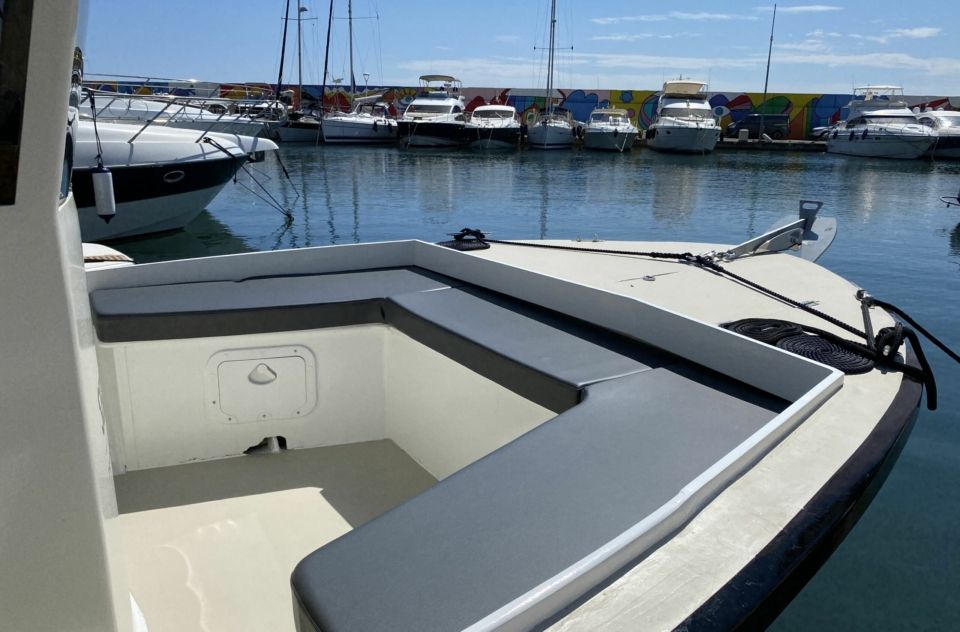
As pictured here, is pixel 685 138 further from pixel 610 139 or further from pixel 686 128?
pixel 610 139

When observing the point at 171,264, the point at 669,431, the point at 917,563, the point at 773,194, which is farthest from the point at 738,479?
the point at 773,194

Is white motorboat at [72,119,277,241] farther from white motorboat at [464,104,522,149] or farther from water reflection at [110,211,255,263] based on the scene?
white motorboat at [464,104,522,149]

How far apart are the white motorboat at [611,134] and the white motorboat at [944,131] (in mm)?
13338

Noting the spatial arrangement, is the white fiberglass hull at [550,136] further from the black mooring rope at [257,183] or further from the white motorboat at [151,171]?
the white motorboat at [151,171]

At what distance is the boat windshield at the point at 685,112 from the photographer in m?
32.6

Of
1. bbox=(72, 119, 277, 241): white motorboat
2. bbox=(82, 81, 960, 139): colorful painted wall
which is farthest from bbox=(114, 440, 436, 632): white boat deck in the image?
bbox=(82, 81, 960, 139): colorful painted wall

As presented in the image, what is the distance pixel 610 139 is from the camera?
31594 mm

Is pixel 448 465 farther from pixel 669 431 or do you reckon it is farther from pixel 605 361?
pixel 669 431

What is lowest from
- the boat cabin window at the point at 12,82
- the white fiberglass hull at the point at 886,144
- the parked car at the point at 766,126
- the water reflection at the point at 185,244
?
the water reflection at the point at 185,244

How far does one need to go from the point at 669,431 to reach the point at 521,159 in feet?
88.9

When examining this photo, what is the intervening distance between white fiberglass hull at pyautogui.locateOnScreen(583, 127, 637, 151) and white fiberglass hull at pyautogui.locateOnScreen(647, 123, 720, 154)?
4.29ft

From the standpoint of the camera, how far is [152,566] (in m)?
2.12

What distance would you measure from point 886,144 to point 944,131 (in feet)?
13.8

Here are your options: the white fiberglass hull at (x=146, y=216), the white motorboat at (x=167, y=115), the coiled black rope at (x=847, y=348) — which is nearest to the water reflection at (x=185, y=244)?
the white fiberglass hull at (x=146, y=216)
